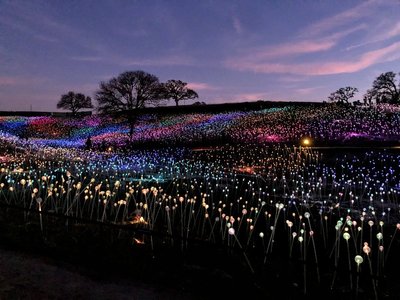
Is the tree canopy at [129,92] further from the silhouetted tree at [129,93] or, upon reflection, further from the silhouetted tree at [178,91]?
the silhouetted tree at [178,91]

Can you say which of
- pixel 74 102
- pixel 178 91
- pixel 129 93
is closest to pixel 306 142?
pixel 129 93

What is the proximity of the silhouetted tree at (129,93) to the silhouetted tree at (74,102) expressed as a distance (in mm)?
42002

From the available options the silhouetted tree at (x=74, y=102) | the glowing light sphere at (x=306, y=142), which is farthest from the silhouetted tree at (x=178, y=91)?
the glowing light sphere at (x=306, y=142)

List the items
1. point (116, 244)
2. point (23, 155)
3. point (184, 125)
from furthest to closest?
point (184, 125) → point (23, 155) → point (116, 244)

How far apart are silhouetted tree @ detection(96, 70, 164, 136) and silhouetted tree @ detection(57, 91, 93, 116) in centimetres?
4200

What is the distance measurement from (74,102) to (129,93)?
44.4 m

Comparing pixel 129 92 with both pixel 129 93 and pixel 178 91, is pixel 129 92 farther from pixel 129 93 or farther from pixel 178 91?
pixel 178 91

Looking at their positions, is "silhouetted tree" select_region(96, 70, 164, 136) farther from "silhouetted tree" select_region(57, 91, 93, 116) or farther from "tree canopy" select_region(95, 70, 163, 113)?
"silhouetted tree" select_region(57, 91, 93, 116)

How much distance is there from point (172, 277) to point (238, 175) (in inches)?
510

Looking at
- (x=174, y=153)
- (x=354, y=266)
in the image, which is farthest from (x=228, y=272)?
(x=174, y=153)

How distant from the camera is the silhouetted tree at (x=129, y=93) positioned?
47.3 m

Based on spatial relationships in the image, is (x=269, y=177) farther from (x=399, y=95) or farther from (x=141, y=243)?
(x=399, y=95)

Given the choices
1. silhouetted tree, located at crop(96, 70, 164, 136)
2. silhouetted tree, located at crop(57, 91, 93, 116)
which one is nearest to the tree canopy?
silhouetted tree, located at crop(96, 70, 164, 136)

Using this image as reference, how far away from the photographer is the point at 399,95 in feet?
229
